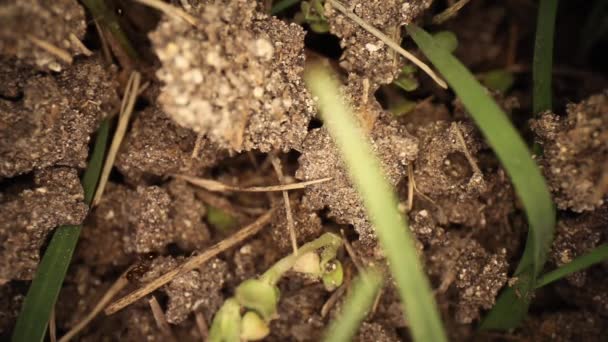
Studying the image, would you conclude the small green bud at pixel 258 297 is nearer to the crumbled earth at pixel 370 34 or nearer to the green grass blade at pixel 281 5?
the crumbled earth at pixel 370 34

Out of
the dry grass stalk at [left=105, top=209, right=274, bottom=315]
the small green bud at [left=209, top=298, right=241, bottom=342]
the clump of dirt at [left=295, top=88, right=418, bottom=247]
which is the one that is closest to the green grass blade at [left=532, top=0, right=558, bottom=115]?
the clump of dirt at [left=295, top=88, right=418, bottom=247]

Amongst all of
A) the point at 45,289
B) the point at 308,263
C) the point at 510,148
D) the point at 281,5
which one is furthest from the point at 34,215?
the point at 510,148

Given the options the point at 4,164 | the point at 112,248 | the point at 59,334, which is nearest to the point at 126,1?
the point at 4,164

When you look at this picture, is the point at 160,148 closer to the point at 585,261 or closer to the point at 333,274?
the point at 333,274

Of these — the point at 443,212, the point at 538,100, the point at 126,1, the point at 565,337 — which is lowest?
the point at 565,337

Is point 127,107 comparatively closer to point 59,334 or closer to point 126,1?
point 126,1

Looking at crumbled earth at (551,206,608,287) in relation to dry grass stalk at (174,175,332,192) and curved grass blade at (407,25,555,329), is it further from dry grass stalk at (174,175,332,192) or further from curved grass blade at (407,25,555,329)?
dry grass stalk at (174,175,332,192)

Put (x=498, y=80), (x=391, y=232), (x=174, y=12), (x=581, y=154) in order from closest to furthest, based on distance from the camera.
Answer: (x=391, y=232) → (x=174, y=12) → (x=581, y=154) → (x=498, y=80)
